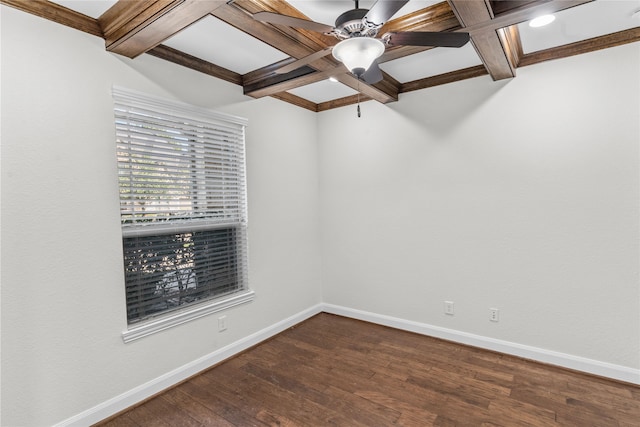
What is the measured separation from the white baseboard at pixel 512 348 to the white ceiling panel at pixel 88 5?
361 centimetres

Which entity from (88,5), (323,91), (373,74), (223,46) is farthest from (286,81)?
(88,5)

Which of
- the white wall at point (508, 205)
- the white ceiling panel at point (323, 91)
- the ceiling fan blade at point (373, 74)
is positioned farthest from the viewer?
the white ceiling panel at point (323, 91)

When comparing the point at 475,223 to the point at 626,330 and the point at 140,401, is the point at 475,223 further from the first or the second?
the point at 140,401

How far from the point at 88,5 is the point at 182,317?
2.26 metres

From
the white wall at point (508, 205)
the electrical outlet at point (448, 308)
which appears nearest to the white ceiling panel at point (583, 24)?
the white wall at point (508, 205)

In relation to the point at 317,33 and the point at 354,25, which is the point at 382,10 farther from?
the point at 317,33

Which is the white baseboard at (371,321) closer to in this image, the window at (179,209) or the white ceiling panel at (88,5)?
the window at (179,209)

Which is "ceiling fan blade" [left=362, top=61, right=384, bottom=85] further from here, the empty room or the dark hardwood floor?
the dark hardwood floor

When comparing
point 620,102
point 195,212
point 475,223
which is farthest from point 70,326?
point 620,102

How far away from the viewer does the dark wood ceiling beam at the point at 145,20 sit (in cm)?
169

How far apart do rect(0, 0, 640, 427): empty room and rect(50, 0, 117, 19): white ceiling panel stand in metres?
0.02

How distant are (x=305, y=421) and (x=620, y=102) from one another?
3290 millimetres

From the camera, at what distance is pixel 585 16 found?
2166 mm

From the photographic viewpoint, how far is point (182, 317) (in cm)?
263
